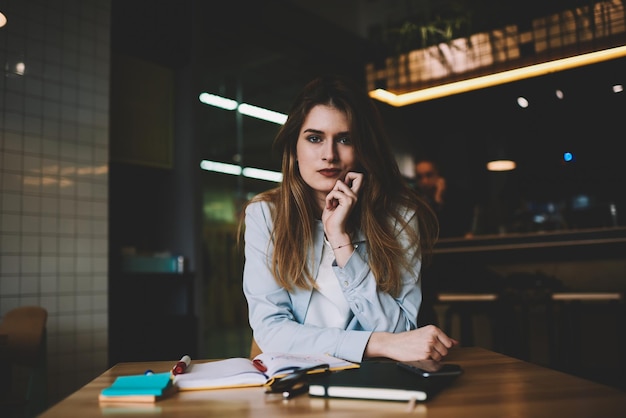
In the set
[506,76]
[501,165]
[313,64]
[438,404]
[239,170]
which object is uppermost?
[313,64]

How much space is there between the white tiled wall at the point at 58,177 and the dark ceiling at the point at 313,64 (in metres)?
0.71

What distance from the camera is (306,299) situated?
1.51m

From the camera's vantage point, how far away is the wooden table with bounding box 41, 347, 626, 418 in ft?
2.48

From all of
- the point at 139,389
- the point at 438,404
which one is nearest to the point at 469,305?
the point at 438,404

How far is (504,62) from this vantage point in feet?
14.3

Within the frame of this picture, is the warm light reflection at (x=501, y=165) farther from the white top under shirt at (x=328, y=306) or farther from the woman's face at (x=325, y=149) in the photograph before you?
the white top under shirt at (x=328, y=306)

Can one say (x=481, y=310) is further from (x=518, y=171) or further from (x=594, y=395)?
(x=518, y=171)

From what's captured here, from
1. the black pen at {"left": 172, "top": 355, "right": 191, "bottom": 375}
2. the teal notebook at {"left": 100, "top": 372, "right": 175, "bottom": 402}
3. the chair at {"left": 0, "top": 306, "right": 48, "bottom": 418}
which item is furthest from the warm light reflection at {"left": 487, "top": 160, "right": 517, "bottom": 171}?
the teal notebook at {"left": 100, "top": 372, "right": 175, "bottom": 402}

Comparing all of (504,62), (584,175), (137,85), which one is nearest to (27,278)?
(137,85)

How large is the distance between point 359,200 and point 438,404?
0.95 meters

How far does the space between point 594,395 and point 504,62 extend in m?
4.01

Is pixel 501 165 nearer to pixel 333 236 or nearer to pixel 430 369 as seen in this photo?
pixel 333 236

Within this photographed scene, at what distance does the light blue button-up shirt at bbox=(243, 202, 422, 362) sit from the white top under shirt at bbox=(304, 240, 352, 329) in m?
0.02

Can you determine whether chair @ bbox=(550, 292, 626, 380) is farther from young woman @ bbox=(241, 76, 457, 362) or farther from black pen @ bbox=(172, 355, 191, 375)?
black pen @ bbox=(172, 355, 191, 375)
